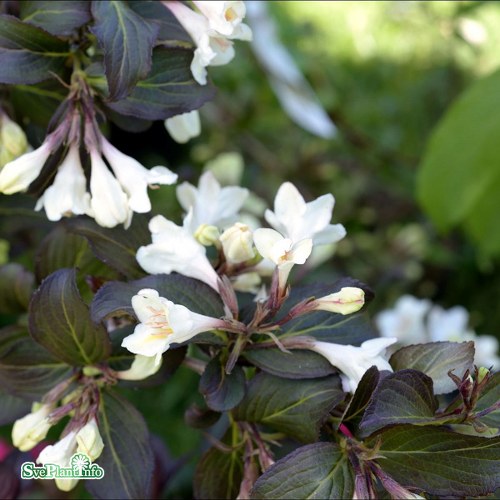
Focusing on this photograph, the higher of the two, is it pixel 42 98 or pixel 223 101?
pixel 42 98

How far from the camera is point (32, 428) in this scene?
0.58 m

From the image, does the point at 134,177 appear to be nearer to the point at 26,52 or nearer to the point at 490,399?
the point at 26,52

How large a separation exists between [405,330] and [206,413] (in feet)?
1.43

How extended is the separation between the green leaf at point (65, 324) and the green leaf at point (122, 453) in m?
0.05

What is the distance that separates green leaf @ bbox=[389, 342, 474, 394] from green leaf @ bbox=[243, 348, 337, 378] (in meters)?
0.06

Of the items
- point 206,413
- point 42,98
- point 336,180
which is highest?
point 42,98

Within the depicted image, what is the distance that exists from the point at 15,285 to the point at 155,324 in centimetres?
26

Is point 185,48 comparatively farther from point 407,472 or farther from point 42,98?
point 407,472

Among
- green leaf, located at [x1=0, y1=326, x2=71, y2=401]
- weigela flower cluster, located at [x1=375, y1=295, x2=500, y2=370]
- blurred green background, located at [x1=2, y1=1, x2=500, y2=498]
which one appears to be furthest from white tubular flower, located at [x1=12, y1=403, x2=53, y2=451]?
blurred green background, located at [x1=2, y1=1, x2=500, y2=498]

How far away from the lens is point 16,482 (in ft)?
2.42

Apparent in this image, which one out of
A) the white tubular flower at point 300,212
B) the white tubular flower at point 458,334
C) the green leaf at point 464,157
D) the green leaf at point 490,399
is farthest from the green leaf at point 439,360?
the green leaf at point 464,157

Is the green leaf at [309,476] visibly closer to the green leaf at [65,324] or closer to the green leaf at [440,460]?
the green leaf at [440,460]

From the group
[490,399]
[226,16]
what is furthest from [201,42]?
[490,399]

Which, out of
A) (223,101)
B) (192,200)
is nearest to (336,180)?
(223,101)
